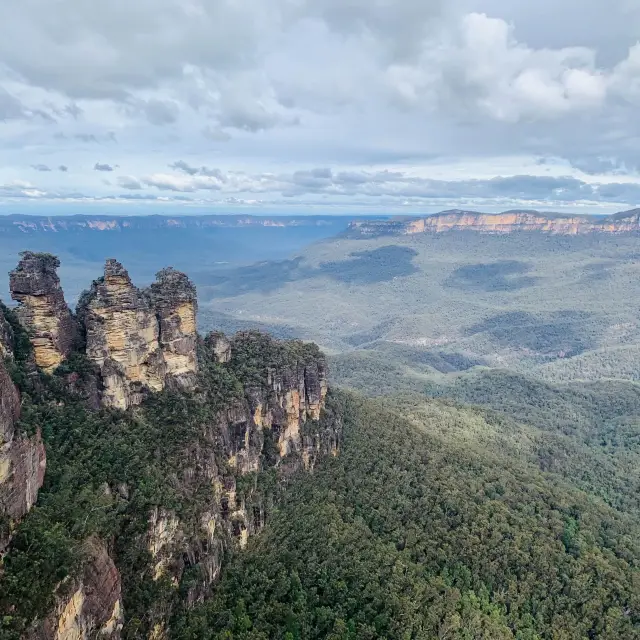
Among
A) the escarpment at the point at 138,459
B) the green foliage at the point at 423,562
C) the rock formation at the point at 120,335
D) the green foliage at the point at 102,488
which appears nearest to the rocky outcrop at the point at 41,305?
the escarpment at the point at 138,459

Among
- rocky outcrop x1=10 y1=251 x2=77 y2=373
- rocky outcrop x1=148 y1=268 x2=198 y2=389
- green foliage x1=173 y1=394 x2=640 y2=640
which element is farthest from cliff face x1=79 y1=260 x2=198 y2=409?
green foliage x1=173 y1=394 x2=640 y2=640

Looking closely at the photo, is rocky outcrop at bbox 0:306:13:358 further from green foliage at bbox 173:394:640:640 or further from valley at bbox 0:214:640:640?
green foliage at bbox 173:394:640:640

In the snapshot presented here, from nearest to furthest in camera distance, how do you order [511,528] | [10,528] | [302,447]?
[10,528], [511,528], [302,447]

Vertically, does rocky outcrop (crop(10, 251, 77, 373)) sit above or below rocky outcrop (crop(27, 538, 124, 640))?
above

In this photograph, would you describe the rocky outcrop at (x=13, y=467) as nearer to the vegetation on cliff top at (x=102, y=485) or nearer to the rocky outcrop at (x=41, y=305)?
the vegetation on cliff top at (x=102, y=485)

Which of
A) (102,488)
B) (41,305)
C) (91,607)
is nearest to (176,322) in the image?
(41,305)

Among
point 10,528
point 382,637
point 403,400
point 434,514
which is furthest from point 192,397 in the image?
point 403,400

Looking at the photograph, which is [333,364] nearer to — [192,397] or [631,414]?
[631,414]

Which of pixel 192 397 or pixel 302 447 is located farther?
pixel 302 447
